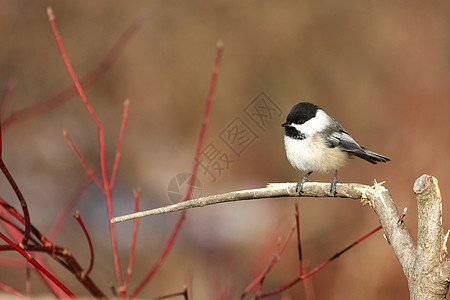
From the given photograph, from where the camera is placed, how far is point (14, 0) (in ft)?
20.9

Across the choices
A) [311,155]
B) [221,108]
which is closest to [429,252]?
[311,155]

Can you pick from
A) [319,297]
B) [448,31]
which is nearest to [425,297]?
[319,297]

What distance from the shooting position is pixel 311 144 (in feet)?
7.65

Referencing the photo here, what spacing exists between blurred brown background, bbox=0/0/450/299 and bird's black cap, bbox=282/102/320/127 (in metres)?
2.03

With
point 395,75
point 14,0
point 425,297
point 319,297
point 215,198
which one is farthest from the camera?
point 14,0

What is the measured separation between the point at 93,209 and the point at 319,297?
294 cm

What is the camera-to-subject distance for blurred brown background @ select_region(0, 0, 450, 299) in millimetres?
4746

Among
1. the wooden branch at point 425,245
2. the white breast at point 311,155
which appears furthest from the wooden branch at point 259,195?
A: the white breast at point 311,155

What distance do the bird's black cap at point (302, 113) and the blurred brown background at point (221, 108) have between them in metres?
2.03

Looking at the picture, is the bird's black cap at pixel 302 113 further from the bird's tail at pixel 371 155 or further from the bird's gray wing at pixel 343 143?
the bird's tail at pixel 371 155

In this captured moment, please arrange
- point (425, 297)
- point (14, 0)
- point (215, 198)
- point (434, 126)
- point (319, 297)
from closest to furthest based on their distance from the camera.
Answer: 1. point (425, 297)
2. point (215, 198)
3. point (319, 297)
4. point (434, 126)
5. point (14, 0)

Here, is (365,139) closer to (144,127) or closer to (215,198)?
(144,127)

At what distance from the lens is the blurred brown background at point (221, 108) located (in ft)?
15.6

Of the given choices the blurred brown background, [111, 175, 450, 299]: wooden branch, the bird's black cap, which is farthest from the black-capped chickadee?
the blurred brown background
